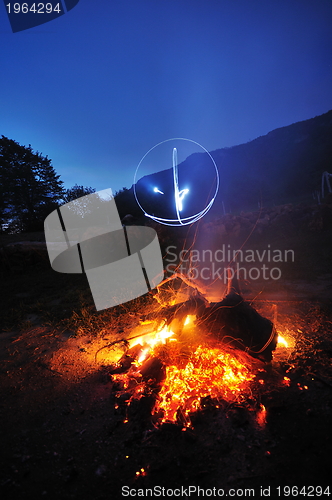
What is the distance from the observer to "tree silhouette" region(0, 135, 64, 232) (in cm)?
2722

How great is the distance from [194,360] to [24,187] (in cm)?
3258

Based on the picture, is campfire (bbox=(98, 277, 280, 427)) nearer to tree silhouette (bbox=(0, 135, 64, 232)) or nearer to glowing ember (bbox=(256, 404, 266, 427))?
glowing ember (bbox=(256, 404, 266, 427))

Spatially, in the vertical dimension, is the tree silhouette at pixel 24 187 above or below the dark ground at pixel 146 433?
above

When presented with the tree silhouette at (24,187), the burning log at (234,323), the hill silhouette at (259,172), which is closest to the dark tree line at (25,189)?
the tree silhouette at (24,187)

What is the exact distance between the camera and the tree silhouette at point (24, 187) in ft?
89.3

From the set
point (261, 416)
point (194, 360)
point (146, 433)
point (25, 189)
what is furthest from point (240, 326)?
point (25, 189)

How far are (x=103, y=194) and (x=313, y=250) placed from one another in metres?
19.6

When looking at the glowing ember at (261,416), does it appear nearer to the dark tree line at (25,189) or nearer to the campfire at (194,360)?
the campfire at (194,360)

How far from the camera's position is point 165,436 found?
2.72 m

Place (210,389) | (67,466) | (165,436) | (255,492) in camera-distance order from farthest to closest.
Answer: (210,389) < (165,436) < (67,466) < (255,492)

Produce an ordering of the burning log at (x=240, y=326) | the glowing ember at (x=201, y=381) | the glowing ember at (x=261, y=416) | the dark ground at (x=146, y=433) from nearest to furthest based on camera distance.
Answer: the dark ground at (x=146, y=433) → the glowing ember at (x=261, y=416) → the glowing ember at (x=201, y=381) → the burning log at (x=240, y=326)

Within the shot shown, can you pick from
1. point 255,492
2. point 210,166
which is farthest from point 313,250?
point 210,166

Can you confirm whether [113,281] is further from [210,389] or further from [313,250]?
[313,250]

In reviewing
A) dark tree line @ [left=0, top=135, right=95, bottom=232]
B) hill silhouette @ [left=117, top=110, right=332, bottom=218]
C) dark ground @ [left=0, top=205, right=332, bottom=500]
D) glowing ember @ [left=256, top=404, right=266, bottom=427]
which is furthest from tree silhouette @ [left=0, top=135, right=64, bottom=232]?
glowing ember @ [left=256, top=404, right=266, bottom=427]
